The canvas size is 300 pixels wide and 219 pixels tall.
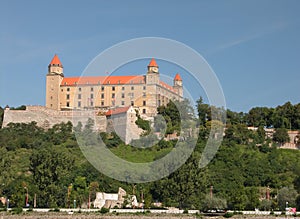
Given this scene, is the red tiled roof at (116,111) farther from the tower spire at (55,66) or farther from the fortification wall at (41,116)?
the tower spire at (55,66)

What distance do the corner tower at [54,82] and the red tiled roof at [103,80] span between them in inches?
35.1

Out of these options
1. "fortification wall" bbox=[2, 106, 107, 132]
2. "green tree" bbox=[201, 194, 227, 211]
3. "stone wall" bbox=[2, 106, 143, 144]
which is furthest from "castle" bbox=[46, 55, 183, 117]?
"green tree" bbox=[201, 194, 227, 211]

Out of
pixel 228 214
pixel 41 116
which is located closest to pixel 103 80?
pixel 41 116

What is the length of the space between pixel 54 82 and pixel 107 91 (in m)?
7.19

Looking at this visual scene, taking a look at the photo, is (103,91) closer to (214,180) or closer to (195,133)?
(195,133)

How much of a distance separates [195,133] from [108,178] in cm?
1255

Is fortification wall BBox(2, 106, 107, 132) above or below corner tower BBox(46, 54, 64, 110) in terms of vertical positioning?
below

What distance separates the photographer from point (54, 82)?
255 feet

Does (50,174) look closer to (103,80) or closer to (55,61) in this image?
(103,80)

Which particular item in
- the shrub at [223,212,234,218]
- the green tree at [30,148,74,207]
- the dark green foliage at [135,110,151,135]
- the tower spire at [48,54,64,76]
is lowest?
the shrub at [223,212,234,218]

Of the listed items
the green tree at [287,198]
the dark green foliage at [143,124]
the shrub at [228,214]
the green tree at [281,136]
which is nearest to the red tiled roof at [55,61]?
the dark green foliage at [143,124]

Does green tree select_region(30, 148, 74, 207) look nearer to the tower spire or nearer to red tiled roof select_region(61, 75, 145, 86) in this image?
red tiled roof select_region(61, 75, 145, 86)

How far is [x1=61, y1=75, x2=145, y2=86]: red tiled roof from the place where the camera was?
72.0 meters

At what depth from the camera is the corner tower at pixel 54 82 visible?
76344mm
